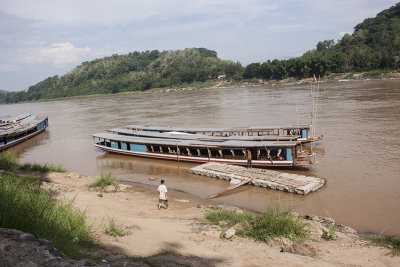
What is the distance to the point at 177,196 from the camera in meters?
15.6

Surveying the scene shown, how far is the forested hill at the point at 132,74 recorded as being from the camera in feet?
407

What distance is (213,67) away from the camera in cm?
12188

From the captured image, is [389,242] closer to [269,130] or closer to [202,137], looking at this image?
[202,137]

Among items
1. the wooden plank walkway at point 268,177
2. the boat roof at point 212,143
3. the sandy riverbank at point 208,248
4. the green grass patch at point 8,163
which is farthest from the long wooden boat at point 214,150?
the green grass patch at point 8,163

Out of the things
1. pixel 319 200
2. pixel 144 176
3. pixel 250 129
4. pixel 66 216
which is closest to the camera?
pixel 66 216

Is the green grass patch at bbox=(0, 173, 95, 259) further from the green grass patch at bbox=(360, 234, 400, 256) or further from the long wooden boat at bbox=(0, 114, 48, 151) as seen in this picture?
the long wooden boat at bbox=(0, 114, 48, 151)

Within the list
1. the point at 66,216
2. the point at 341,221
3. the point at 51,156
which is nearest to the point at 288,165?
the point at 341,221

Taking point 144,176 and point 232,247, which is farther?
point 144,176

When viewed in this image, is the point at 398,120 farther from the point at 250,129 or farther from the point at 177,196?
the point at 177,196

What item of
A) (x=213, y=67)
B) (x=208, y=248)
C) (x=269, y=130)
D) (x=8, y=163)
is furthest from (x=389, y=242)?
(x=213, y=67)

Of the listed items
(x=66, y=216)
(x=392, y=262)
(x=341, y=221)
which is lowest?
(x=341, y=221)

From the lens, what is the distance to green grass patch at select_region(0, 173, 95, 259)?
5.59 metres

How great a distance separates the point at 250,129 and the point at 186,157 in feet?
22.4

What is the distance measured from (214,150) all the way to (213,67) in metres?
104
